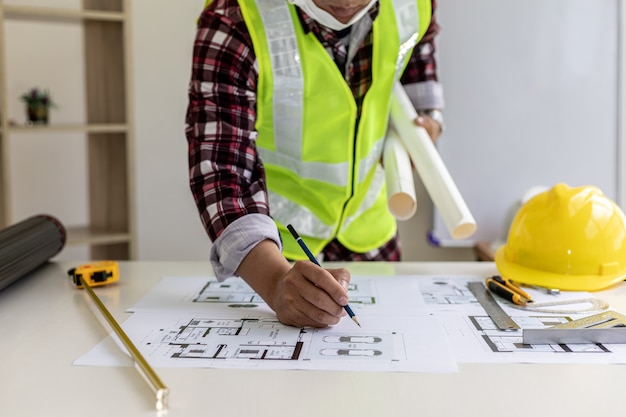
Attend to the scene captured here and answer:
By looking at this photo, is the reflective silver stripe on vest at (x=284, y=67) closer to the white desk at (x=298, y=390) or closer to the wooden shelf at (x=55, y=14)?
the white desk at (x=298, y=390)

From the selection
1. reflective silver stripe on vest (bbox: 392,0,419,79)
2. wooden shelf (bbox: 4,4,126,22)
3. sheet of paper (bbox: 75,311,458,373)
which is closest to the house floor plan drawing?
sheet of paper (bbox: 75,311,458,373)

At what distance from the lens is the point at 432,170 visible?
4.77 feet

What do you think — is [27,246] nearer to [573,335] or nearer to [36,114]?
[573,335]

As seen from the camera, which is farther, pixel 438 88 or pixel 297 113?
pixel 438 88

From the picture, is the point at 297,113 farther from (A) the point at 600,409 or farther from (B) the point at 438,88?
(A) the point at 600,409

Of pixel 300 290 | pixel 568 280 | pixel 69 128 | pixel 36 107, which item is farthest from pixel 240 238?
pixel 36 107

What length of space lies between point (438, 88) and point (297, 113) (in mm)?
425

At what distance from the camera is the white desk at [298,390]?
0.82 metres

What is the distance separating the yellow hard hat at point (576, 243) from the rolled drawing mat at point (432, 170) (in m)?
0.13

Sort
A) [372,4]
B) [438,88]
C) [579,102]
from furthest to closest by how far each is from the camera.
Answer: [579,102] → [438,88] → [372,4]

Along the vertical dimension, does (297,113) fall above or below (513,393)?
above

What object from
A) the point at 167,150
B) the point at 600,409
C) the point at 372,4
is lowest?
→ the point at 600,409

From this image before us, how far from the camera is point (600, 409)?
81 centimetres

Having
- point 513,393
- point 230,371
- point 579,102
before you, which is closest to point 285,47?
point 230,371
